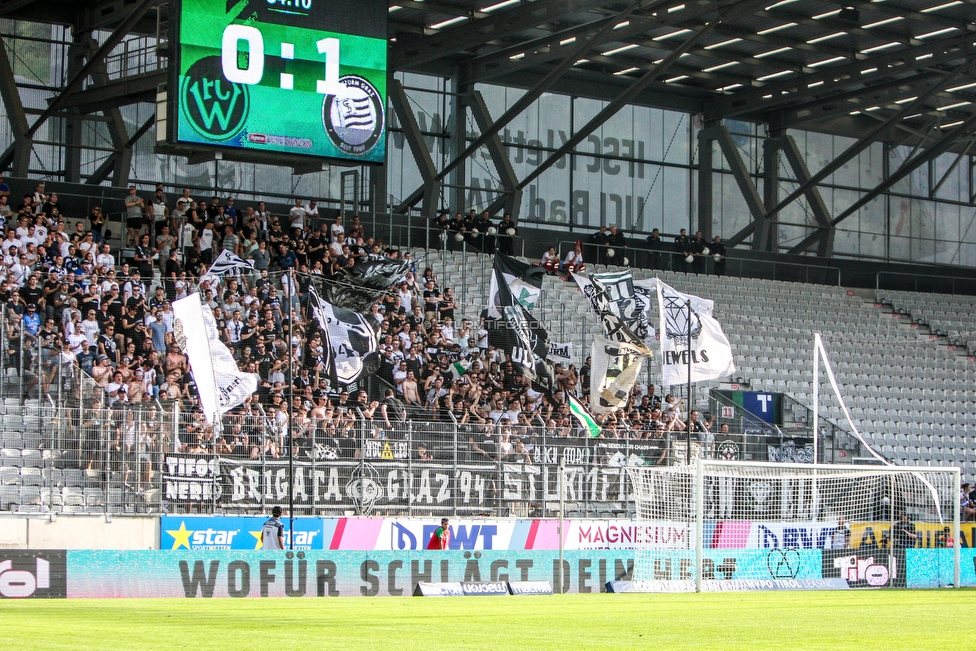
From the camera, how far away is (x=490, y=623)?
41.0ft

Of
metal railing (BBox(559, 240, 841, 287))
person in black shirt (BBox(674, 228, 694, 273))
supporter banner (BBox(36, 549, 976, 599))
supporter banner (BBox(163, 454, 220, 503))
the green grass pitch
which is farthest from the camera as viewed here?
person in black shirt (BBox(674, 228, 694, 273))

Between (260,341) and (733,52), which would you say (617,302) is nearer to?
(260,341)

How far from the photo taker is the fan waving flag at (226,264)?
2561 centimetres

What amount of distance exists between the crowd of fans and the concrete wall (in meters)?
1.18

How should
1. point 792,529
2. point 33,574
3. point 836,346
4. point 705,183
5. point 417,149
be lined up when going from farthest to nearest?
point 705,183, point 417,149, point 836,346, point 792,529, point 33,574

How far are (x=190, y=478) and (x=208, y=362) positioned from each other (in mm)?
2307

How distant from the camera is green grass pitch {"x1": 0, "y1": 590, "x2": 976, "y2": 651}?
9.84 meters

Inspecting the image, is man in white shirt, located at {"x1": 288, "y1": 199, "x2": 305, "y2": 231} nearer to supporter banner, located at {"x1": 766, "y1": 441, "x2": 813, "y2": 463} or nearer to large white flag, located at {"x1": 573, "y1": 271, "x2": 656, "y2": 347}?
large white flag, located at {"x1": 573, "y1": 271, "x2": 656, "y2": 347}

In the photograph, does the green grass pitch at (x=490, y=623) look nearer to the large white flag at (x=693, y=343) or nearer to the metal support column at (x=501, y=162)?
the large white flag at (x=693, y=343)

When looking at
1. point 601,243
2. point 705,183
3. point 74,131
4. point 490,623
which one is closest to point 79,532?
point 490,623

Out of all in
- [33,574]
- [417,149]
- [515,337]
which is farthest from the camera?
[417,149]

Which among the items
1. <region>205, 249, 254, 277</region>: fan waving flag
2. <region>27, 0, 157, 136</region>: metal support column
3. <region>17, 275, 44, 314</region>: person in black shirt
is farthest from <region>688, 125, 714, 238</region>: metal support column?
<region>17, 275, 44, 314</region>: person in black shirt

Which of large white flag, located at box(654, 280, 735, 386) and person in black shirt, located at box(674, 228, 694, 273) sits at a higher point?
person in black shirt, located at box(674, 228, 694, 273)

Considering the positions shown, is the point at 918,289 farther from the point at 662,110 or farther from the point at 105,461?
the point at 105,461
